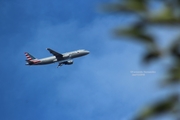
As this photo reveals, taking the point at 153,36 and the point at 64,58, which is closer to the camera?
the point at 153,36

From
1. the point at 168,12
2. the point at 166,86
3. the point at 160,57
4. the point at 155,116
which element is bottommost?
the point at 155,116

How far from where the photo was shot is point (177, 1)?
11.1 feet

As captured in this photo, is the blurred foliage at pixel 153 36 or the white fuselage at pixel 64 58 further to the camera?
the white fuselage at pixel 64 58

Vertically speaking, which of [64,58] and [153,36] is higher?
[64,58]

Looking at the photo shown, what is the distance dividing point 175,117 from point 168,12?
819 mm

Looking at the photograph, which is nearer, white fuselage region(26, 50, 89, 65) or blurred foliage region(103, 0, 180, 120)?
blurred foliage region(103, 0, 180, 120)

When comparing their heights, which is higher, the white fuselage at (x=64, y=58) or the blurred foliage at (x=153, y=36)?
the white fuselage at (x=64, y=58)

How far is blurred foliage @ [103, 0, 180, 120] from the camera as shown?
3.24 meters

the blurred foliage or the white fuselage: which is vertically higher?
the white fuselage

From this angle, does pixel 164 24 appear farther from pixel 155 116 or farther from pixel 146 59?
pixel 155 116

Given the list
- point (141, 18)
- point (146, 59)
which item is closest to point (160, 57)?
point (146, 59)

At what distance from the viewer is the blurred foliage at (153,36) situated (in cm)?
324

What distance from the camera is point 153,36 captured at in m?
3.30

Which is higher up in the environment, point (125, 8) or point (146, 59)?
point (125, 8)
